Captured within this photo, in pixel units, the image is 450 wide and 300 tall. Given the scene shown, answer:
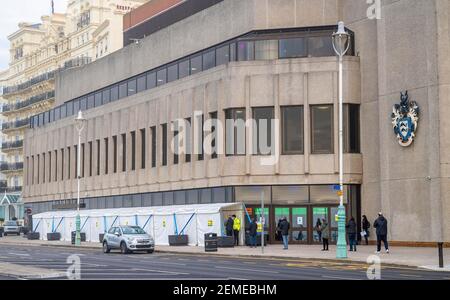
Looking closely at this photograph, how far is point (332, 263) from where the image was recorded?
33094 millimetres

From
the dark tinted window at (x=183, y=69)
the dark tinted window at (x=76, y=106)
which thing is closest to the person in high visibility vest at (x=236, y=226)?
the dark tinted window at (x=183, y=69)

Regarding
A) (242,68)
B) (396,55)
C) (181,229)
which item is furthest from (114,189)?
(396,55)

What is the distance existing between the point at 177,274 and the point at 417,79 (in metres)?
24.8

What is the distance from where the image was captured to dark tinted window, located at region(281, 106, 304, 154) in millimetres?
50062

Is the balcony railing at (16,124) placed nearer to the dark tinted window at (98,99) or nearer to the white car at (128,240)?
the dark tinted window at (98,99)

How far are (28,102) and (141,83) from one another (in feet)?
168

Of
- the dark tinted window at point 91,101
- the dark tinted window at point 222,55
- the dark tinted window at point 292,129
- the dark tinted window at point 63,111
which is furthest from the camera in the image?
the dark tinted window at point 63,111

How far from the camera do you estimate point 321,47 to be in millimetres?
50938

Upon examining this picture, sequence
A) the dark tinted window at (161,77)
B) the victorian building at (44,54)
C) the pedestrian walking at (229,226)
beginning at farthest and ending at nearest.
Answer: the victorian building at (44,54)
the dark tinted window at (161,77)
the pedestrian walking at (229,226)

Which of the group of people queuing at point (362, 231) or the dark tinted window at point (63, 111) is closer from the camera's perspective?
the group of people queuing at point (362, 231)

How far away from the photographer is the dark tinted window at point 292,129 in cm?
5006

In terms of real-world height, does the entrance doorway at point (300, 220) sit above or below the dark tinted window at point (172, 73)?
below

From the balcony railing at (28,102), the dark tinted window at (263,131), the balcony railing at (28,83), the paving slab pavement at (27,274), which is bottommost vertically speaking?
the paving slab pavement at (27,274)

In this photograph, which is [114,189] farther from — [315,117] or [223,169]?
[315,117]
